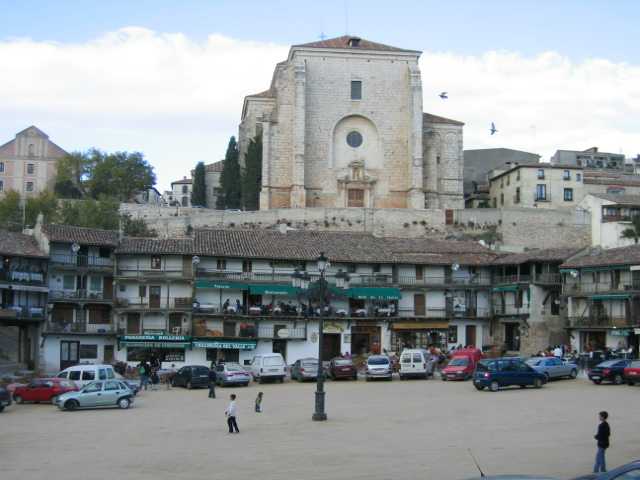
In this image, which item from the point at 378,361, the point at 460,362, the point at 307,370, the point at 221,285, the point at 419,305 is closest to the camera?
the point at 460,362

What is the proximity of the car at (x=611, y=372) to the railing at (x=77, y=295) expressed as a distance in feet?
93.6

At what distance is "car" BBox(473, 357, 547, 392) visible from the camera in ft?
124

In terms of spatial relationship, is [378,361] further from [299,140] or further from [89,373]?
[299,140]

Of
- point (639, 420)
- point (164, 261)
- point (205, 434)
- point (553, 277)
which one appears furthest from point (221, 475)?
point (553, 277)

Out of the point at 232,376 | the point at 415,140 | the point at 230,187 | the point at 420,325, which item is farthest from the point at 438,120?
the point at 232,376

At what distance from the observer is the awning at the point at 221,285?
53312 millimetres

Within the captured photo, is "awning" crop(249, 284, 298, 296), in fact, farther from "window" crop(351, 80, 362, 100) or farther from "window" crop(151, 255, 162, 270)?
"window" crop(351, 80, 362, 100)

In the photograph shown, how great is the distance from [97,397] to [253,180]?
51.4m

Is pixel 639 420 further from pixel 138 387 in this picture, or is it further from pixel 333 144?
pixel 333 144

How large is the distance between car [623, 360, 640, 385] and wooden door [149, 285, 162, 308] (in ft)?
89.4

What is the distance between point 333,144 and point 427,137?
Result: 30.2 ft

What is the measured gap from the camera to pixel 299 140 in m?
82.3

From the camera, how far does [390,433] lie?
87.6 ft

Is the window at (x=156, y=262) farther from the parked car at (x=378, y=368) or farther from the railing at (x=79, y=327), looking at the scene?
the parked car at (x=378, y=368)
